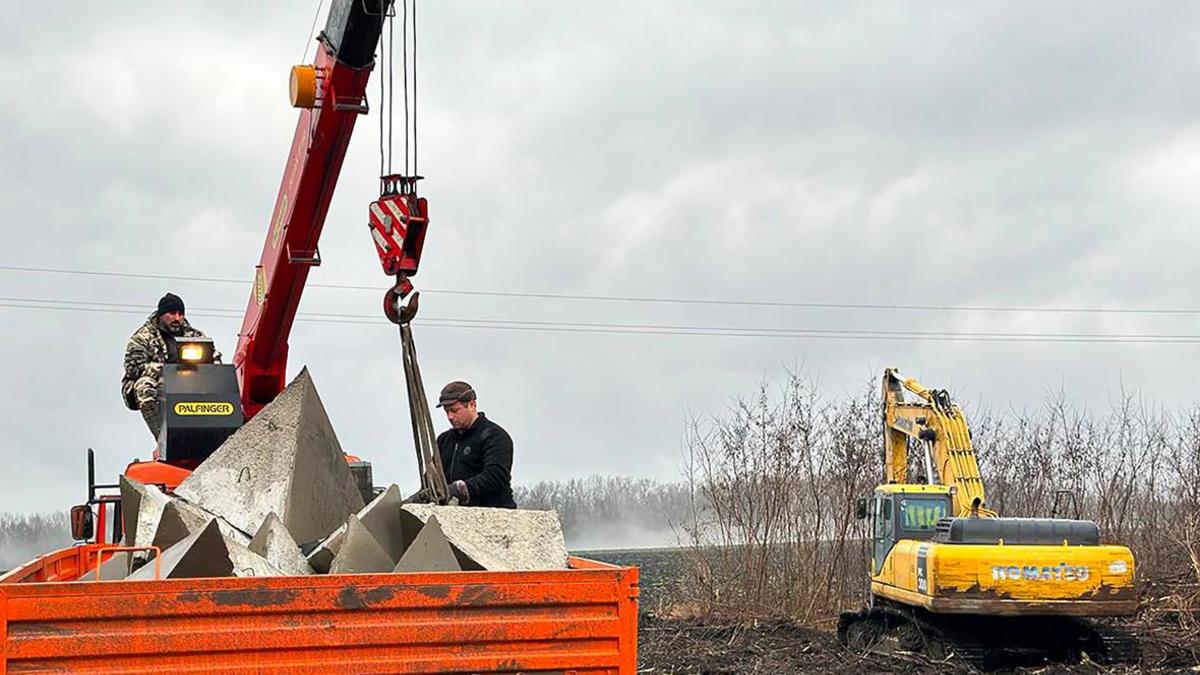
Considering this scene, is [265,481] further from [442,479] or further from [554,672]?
[554,672]

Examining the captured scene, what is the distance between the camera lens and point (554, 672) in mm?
4668

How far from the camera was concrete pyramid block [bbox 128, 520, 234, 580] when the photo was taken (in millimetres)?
4605

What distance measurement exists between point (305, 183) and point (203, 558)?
4.93 meters

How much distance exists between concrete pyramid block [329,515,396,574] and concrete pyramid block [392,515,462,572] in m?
0.13

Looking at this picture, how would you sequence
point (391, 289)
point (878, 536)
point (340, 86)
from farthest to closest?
point (878, 536), point (340, 86), point (391, 289)

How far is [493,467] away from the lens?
24.3 feet

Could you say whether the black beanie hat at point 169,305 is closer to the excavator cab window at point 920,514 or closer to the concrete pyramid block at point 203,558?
the concrete pyramid block at point 203,558

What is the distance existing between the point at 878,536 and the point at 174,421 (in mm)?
9637

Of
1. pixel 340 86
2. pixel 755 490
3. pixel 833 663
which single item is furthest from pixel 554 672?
pixel 755 490

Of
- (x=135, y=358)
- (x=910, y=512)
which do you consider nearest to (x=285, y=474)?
(x=135, y=358)

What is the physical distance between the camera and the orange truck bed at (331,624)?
4234 mm

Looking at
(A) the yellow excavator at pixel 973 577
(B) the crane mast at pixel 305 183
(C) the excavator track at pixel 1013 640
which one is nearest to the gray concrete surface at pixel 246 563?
(B) the crane mast at pixel 305 183

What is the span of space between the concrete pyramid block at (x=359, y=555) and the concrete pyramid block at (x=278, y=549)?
13 cm

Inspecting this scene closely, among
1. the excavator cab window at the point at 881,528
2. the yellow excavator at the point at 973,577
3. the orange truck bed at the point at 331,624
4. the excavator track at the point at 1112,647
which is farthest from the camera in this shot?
the excavator cab window at the point at 881,528
